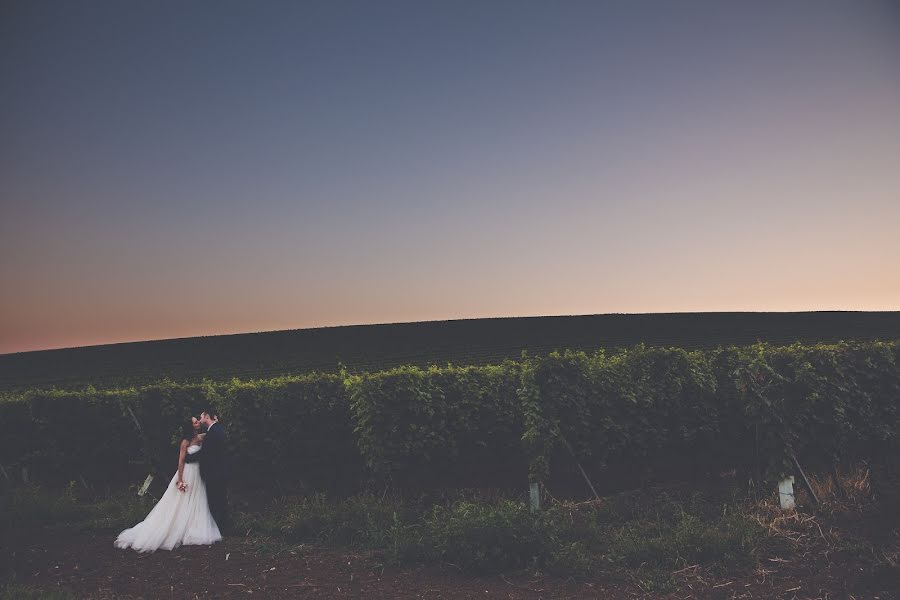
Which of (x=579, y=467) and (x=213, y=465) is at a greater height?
(x=213, y=465)

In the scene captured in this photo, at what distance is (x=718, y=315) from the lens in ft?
172

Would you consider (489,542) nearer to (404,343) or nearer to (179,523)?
(179,523)

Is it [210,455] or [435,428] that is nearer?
[210,455]

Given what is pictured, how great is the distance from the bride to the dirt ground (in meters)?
0.20

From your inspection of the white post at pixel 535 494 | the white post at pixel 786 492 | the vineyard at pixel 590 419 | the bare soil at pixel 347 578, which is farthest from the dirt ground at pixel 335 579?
the white post at pixel 535 494

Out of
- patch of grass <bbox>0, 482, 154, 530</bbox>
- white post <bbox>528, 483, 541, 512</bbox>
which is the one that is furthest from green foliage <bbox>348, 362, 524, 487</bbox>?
patch of grass <bbox>0, 482, 154, 530</bbox>

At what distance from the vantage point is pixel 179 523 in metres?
8.95

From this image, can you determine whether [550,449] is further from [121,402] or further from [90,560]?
[121,402]

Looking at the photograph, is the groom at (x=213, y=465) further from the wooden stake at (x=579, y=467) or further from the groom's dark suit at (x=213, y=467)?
the wooden stake at (x=579, y=467)

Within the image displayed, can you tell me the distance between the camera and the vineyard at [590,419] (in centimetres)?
1128

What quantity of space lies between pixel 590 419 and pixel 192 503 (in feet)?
23.5

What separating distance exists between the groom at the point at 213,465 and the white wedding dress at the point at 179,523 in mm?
94

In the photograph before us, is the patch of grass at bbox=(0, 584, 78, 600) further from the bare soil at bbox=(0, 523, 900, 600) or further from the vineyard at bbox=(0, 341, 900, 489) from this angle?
the vineyard at bbox=(0, 341, 900, 489)

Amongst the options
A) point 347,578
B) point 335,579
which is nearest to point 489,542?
point 347,578
